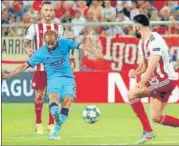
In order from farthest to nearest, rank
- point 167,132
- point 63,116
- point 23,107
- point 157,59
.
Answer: point 23,107 → point 167,132 → point 63,116 → point 157,59

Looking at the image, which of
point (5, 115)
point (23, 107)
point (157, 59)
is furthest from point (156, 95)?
point (23, 107)

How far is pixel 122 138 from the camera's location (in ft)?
48.9

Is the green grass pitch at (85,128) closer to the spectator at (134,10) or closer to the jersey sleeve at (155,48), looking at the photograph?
the jersey sleeve at (155,48)

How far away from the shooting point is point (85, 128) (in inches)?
669

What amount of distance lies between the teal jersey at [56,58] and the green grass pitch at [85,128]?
3.73ft

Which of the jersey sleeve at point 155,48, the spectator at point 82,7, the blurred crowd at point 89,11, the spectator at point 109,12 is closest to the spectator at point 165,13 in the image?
the blurred crowd at point 89,11

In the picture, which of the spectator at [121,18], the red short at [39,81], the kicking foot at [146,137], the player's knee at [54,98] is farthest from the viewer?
the spectator at [121,18]

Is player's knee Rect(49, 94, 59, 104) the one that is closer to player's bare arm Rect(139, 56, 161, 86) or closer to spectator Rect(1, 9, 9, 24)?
player's bare arm Rect(139, 56, 161, 86)

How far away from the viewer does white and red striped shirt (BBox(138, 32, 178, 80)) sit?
13.7 meters

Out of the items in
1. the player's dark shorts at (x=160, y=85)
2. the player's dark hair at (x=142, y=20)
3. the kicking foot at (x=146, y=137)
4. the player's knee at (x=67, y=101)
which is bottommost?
the kicking foot at (x=146, y=137)

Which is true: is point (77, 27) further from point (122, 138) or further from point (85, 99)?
point (122, 138)

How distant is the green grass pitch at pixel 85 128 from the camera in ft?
47.3

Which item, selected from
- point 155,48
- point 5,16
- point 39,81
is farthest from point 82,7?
point 155,48

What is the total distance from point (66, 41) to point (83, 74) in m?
7.56
